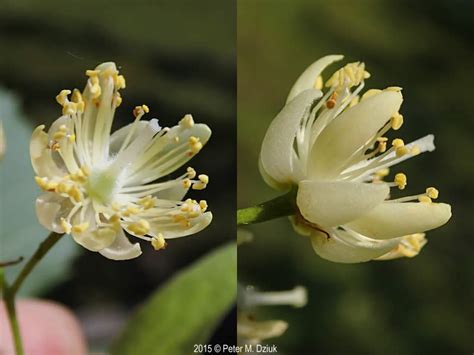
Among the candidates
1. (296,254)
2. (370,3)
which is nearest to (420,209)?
(370,3)

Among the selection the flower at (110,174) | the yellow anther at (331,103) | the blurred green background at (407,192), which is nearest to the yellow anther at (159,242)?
the flower at (110,174)

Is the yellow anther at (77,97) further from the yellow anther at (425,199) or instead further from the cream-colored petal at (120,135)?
the yellow anther at (425,199)

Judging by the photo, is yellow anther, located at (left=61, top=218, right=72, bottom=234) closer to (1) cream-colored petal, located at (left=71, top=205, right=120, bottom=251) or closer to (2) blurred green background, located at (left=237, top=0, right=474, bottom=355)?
(1) cream-colored petal, located at (left=71, top=205, right=120, bottom=251)

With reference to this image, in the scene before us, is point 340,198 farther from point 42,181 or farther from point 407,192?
point 407,192

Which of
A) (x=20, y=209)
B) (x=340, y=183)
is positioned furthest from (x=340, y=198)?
(x=20, y=209)

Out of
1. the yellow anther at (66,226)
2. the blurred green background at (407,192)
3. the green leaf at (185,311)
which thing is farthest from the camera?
the blurred green background at (407,192)

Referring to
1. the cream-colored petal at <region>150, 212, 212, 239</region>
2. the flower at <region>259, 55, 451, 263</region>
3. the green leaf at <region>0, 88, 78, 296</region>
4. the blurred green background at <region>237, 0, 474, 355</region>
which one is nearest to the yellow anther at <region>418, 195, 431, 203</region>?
the flower at <region>259, 55, 451, 263</region>
